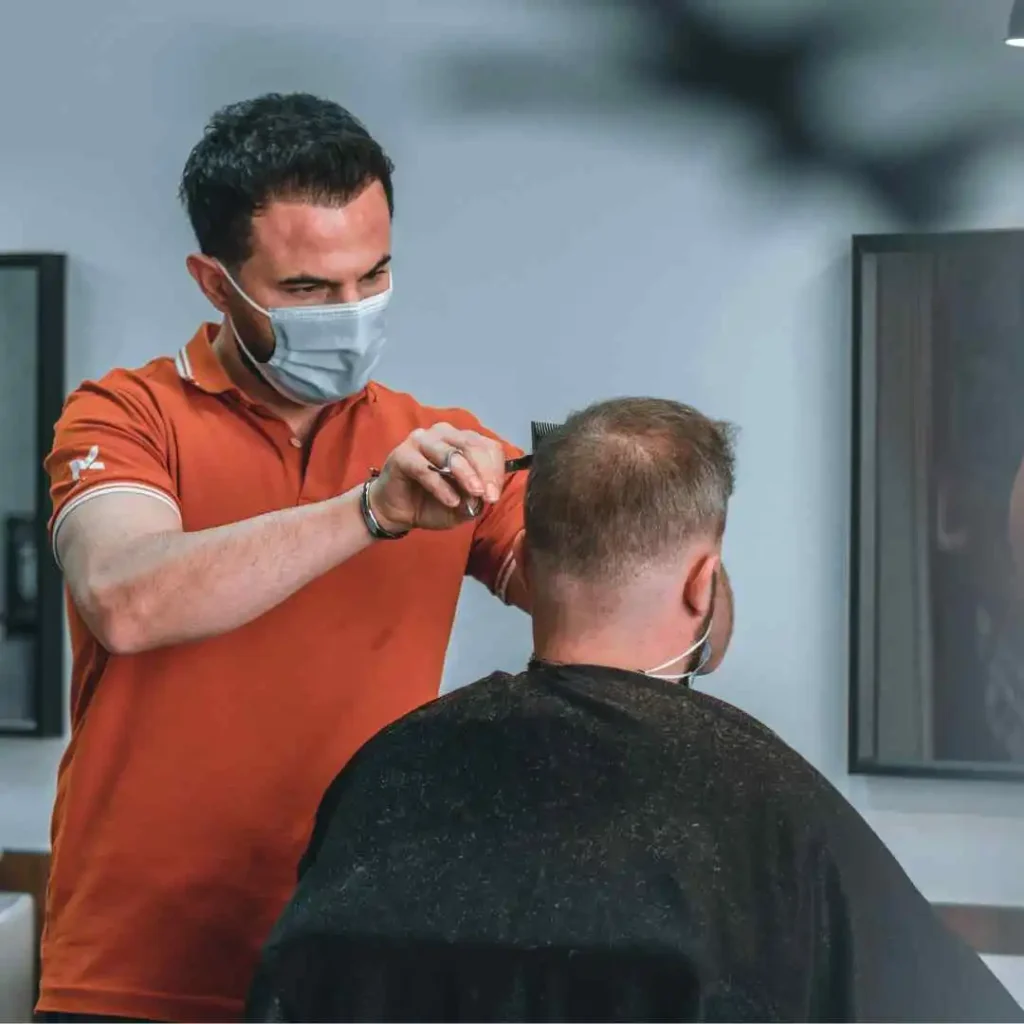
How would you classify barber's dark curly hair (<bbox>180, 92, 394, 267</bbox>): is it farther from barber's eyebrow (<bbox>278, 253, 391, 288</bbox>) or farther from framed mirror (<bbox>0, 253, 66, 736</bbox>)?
framed mirror (<bbox>0, 253, 66, 736</bbox>)

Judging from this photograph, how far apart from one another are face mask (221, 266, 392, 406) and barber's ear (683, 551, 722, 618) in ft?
1.71

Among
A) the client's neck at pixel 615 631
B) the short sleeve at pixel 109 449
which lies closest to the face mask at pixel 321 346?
the short sleeve at pixel 109 449

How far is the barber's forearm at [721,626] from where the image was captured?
173 cm

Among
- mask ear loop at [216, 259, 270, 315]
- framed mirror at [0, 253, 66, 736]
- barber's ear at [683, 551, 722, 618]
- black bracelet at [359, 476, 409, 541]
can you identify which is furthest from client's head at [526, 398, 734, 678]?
framed mirror at [0, 253, 66, 736]

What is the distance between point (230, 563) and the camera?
4.89ft

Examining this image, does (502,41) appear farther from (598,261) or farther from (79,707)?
(79,707)

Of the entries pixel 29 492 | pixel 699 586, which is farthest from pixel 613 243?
pixel 29 492

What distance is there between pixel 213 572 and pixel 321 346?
333mm

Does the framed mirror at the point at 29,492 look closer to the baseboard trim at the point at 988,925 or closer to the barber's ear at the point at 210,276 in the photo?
the barber's ear at the point at 210,276

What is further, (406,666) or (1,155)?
(1,155)

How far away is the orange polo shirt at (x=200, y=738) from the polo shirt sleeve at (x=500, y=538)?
0.03 metres

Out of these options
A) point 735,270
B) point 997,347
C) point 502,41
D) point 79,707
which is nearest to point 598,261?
point 735,270

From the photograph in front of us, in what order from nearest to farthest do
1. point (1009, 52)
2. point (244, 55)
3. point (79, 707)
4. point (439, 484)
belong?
point (439, 484) → point (79, 707) → point (1009, 52) → point (244, 55)

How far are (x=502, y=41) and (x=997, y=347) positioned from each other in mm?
836
